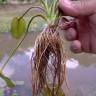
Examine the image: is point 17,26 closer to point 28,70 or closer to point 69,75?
point 28,70

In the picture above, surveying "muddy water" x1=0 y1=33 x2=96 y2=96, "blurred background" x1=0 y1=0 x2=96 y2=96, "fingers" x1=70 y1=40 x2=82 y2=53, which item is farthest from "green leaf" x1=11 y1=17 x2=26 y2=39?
"muddy water" x1=0 y1=33 x2=96 y2=96

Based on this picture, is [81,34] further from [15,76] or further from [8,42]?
[8,42]

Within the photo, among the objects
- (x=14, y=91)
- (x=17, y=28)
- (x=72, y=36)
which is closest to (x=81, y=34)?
(x=72, y=36)

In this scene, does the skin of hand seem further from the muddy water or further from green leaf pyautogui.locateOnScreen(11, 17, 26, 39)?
the muddy water

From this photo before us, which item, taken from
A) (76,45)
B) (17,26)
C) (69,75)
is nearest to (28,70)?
(69,75)

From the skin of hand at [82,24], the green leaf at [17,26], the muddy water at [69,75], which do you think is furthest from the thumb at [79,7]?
the muddy water at [69,75]

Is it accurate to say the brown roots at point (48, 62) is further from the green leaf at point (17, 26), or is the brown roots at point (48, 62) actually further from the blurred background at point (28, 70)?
the blurred background at point (28, 70)
